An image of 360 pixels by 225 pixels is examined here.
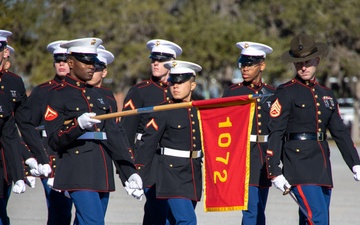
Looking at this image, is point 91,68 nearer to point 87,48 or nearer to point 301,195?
point 87,48

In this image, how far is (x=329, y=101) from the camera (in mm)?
Answer: 8281

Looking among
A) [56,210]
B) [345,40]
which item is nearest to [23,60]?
[345,40]

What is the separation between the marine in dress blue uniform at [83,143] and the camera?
7.18 m

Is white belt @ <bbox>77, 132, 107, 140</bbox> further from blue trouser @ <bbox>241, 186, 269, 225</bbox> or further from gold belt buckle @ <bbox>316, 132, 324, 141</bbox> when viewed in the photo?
blue trouser @ <bbox>241, 186, 269, 225</bbox>

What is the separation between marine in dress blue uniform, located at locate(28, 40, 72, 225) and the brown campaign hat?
6.96 ft

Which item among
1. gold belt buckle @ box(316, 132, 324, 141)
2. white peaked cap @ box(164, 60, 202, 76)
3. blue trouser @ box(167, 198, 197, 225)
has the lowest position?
blue trouser @ box(167, 198, 197, 225)

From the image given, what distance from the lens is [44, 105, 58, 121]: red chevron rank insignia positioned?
23.8ft

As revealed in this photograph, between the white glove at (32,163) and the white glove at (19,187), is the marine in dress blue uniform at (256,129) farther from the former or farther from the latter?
the white glove at (19,187)

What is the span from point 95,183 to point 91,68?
2.87 ft

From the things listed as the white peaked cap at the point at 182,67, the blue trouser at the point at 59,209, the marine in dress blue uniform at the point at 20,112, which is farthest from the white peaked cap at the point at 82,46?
the blue trouser at the point at 59,209

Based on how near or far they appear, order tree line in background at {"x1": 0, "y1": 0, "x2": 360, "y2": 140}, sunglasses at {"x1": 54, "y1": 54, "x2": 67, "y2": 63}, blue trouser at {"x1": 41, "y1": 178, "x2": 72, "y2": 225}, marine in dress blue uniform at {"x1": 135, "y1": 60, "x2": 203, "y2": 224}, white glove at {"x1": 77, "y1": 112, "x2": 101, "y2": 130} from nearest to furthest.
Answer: white glove at {"x1": 77, "y1": 112, "x2": 101, "y2": 130}, marine in dress blue uniform at {"x1": 135, "y1": 60, "x2": 203, "y2": 224}, blue trouser at {"x1": 41, "y1": 178, "x2": 72, "y2": 225}, sunglasses at {"x1": 54, "y1": 54, "x2": 67, "y2": 63}, tree line in background at {"x1": 0, "y1": 0, "x2": 360, "y2": 140}

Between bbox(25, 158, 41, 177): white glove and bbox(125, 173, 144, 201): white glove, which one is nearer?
bbox(125, 173, 144, 201): white glove

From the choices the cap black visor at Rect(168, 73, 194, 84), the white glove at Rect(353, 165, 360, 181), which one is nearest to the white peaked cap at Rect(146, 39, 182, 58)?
the cap black visor at Rect(168, 73, 194, 84)

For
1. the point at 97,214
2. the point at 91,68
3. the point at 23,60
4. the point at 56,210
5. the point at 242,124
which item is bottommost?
the point at 23,60
